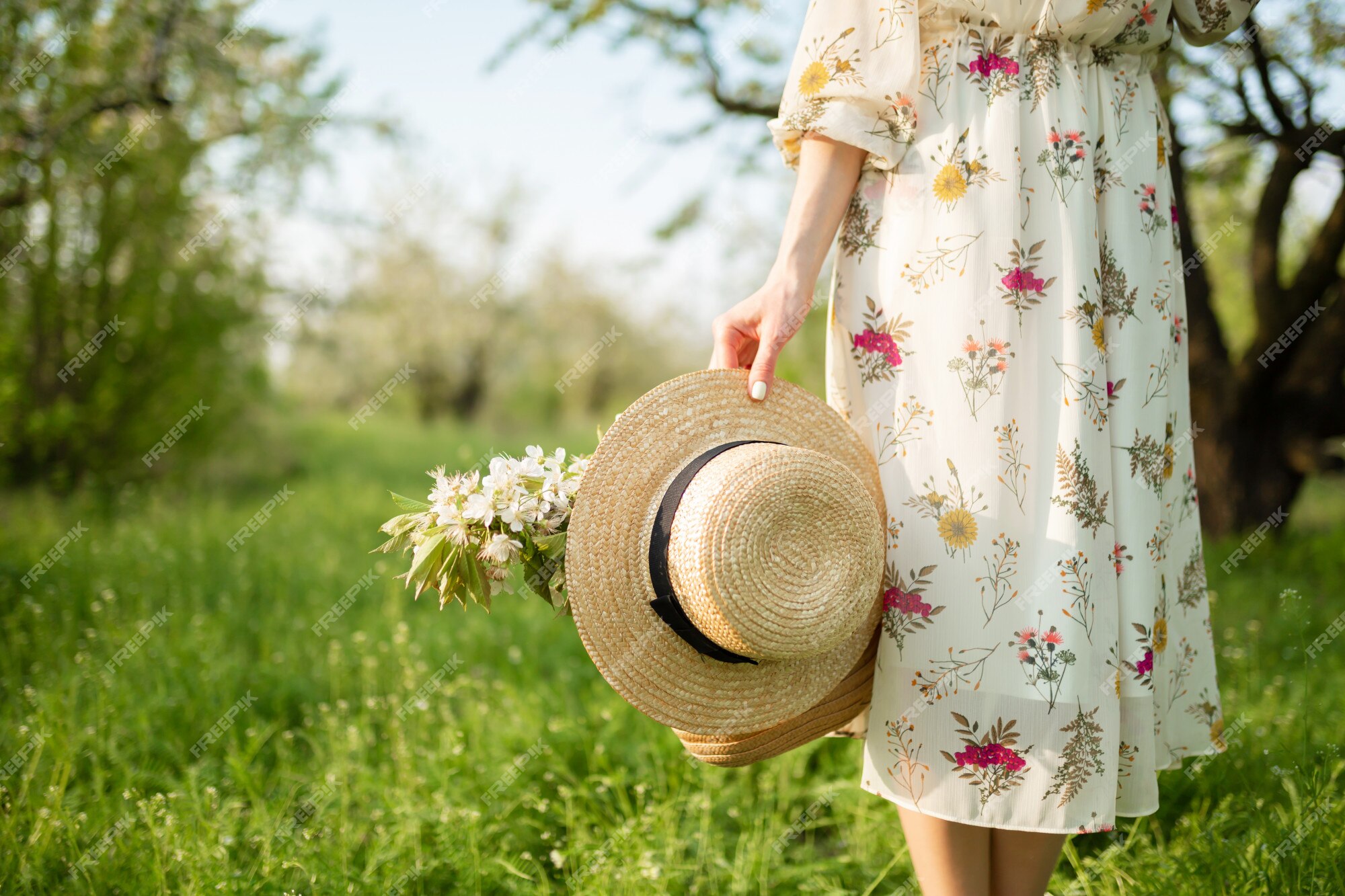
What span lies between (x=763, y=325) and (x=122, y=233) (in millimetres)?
6240

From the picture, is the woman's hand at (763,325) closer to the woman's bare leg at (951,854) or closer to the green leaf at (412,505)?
the green leaf at (412,505)

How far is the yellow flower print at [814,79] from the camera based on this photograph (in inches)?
57.4

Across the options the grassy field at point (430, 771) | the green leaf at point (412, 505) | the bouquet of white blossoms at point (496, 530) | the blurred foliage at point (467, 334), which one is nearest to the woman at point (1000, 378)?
the bouquet of white blossoms at point (496, 530)

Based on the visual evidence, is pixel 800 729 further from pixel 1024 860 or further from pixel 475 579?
pixel 475 579

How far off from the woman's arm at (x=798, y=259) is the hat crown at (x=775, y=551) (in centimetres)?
21

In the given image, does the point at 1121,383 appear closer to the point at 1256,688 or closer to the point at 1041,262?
the point at 1041,262

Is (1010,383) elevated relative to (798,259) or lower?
lower

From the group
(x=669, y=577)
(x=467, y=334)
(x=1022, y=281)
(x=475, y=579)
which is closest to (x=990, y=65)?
(x=1022, y=281)

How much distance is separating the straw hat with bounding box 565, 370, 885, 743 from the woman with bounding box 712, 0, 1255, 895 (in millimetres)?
88

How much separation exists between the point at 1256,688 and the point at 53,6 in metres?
5.99

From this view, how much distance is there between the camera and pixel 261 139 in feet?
26.1

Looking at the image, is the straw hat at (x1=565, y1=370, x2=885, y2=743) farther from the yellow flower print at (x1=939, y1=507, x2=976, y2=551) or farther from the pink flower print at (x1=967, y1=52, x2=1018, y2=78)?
the pink flower print at (x1=967, y1=52, x2=1018, y2=78)

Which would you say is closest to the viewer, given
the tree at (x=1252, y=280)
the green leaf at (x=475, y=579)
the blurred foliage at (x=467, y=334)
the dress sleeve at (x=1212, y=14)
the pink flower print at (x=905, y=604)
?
the pink flower print at (x=905, y=604)

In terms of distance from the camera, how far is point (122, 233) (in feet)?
19.6
